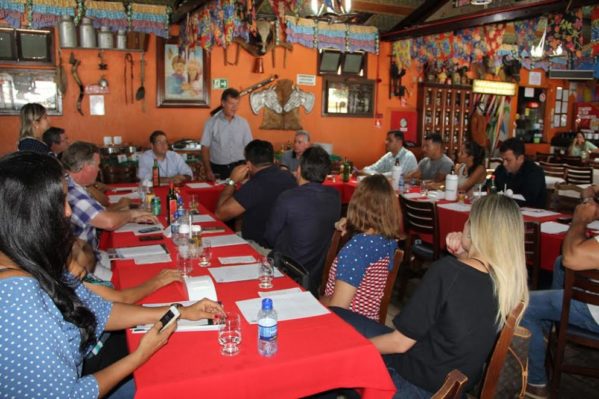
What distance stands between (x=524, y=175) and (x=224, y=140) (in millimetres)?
3795

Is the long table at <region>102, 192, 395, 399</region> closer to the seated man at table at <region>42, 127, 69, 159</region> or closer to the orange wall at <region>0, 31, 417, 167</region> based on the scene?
the seated man at table at <region>42, 127, 69, 159</region>

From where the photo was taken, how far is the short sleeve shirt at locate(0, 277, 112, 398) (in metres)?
1.38

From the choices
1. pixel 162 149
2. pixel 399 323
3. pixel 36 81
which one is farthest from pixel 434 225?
pixel 36 81

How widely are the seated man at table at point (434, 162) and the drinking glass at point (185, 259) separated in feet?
14.0

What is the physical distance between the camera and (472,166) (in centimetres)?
588

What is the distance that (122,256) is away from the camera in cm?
301

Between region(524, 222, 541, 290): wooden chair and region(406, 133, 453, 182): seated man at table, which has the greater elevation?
region(406, 133, 453, 182): seated man at table

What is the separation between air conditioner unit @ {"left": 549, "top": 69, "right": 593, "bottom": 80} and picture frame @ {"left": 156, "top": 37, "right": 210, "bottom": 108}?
778 cm

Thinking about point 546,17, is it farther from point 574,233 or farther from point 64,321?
point 64,321

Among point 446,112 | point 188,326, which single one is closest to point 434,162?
point 446,112

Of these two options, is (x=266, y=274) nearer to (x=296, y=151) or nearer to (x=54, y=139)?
(x=54, y=139)

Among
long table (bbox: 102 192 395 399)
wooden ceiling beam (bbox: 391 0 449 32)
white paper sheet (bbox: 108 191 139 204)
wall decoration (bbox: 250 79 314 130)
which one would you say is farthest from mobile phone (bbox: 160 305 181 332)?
wooden ceiling beam (bbox: 391 0 449 32)

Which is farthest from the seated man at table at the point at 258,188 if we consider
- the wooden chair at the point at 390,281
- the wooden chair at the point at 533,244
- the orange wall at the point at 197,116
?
the orange wall at the point at 197,116

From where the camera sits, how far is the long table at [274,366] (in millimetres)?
1654
